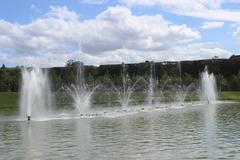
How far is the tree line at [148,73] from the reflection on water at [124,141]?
82.4 m

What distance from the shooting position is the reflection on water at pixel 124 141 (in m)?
21.5

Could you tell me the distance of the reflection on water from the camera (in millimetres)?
21547

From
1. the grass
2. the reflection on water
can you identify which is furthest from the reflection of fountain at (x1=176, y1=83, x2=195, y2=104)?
the reflection on water

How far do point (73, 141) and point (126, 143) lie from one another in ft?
10.9

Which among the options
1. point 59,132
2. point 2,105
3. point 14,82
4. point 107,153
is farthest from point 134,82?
point 107,153

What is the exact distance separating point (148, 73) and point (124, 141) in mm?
121993

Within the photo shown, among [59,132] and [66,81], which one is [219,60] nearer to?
[66,81]

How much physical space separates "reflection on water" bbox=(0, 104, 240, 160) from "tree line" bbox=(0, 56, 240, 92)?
82.4 meters

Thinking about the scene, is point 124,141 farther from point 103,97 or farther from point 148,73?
point 148,73

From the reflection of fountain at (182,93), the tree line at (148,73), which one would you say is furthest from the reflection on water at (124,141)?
the tree line at (148,73)

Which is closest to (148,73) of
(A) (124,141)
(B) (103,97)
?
(B) (103,97)

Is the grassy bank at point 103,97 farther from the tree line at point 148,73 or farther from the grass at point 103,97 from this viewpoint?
the tree line at point 148,73

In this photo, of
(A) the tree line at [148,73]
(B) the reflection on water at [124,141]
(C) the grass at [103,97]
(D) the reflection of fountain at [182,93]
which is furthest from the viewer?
(A) the tree line at [148,73]

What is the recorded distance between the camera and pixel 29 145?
26.2 metres
